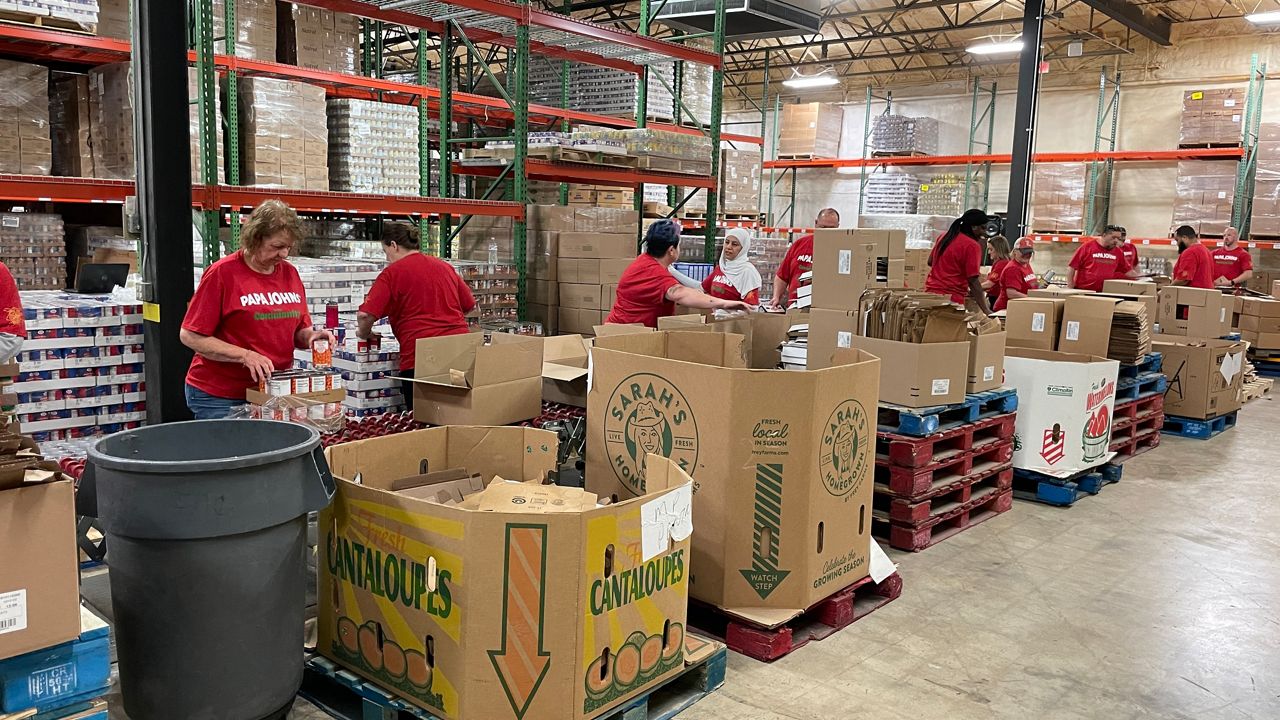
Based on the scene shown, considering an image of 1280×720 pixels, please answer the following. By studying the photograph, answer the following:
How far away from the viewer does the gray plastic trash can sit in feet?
8.13

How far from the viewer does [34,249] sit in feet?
23.6

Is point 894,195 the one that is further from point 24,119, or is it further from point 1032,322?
point 24,119

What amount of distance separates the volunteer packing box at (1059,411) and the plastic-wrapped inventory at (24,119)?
722 centimetres

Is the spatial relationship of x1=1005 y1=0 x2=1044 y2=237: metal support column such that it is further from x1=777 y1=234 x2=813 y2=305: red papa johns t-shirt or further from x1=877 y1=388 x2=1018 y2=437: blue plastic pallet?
x1=877 y1=388 x2=1018 y2=437: blue plastic pallet

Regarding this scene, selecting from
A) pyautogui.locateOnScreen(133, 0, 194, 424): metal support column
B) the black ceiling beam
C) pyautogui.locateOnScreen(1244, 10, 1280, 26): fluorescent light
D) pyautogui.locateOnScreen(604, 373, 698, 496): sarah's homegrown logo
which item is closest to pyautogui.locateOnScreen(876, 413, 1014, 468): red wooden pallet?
pyautogui.locateOnScreen(604, 373, 698, 496): sarah's homegrown logo

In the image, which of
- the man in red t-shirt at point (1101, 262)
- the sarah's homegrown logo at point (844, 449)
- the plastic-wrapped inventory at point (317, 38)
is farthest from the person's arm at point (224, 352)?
the man in red t-shirt at point (1101, 262)

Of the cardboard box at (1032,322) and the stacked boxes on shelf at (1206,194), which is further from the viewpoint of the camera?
the stacked boxes on shelf at (1206,194)

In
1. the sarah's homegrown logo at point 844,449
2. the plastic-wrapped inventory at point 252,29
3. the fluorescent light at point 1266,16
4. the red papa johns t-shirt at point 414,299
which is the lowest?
the sarah's homegrown logo at point 844,449

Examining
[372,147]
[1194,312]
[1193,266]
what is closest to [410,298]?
[372,147]

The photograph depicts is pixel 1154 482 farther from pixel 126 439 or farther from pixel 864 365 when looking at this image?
pixel 126 439

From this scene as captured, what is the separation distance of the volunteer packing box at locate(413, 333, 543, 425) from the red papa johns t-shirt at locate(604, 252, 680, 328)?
4.34ft

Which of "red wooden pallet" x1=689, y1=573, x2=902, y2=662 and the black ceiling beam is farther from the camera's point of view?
the black ceiling beam

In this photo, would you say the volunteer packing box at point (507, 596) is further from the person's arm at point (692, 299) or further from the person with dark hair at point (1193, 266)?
the person with dark hair at point (1193, 266)

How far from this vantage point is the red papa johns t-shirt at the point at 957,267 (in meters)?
7.59
